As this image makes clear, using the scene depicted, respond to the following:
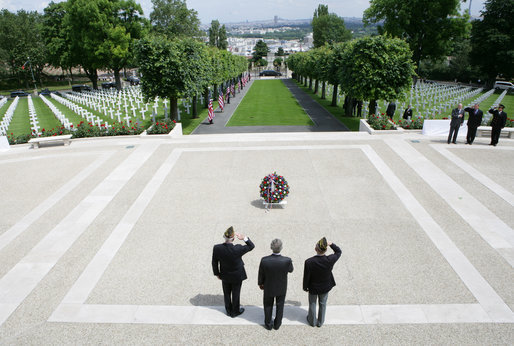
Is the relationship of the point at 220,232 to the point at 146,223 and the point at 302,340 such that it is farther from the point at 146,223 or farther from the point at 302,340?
the point at 302,340

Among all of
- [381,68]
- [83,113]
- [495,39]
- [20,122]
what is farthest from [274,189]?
[495,39]

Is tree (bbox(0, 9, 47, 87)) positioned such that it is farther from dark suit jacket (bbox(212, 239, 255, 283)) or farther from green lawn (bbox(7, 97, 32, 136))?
dark suit jacket (bbox(212, 239, 255, 283))

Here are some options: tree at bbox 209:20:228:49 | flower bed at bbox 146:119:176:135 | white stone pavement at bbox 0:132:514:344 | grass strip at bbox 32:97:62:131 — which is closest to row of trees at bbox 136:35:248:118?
flower bed at bbox 146:119:176:135

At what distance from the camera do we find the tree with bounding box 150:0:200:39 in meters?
68.2

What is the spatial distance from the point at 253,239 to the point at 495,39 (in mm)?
55516

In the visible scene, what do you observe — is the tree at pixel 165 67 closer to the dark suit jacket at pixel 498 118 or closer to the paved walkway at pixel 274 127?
the paved walkway at pixel 274 127

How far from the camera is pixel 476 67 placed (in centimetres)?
5866

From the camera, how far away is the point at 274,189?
9.66 meters

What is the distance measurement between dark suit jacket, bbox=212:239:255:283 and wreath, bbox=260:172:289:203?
4153 millimetres

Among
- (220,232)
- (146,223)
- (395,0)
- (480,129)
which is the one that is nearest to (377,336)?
(220,232)

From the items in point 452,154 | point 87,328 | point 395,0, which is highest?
point 395,0

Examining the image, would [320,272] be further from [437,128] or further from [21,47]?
[21,47]

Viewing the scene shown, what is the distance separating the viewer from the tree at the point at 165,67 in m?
21.0

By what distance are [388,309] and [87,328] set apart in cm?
523
